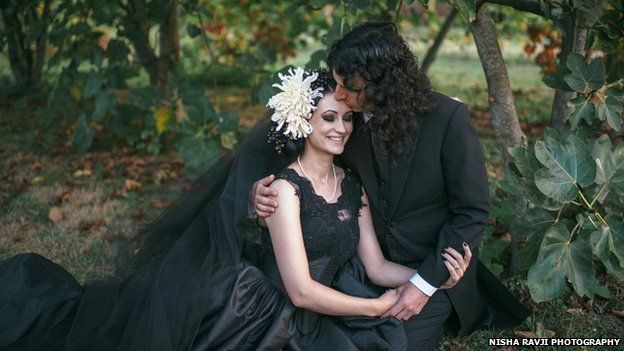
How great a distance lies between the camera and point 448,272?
2754 mm

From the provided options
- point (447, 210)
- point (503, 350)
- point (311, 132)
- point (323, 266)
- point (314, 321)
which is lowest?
point (503, 350)

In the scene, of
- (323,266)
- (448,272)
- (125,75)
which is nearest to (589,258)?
(448,272)

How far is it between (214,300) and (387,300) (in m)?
0.73

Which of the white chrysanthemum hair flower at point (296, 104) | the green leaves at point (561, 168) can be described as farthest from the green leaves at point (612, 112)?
the white chrysanthemum hair flower at point (296, 104)

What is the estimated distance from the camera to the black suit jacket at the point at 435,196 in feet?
9.02

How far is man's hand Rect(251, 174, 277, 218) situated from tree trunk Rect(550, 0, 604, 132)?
5.19ft

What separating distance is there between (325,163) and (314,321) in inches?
26.9

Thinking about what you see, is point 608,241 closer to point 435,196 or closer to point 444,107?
point 435,196

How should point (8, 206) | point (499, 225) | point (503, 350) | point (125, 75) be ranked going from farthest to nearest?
point (125, 75) → point (8, 206) → point (499, 225) → point (503, 350)

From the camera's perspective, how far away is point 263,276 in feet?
9.18

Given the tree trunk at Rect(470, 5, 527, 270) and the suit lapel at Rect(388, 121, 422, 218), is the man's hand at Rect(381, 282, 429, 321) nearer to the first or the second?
the suit lapel at Rect(388, 121, 422, 218)

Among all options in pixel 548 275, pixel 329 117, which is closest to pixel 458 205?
pixel 548 275

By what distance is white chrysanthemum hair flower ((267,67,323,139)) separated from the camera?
107 inches

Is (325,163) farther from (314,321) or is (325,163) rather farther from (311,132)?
(314,321)
